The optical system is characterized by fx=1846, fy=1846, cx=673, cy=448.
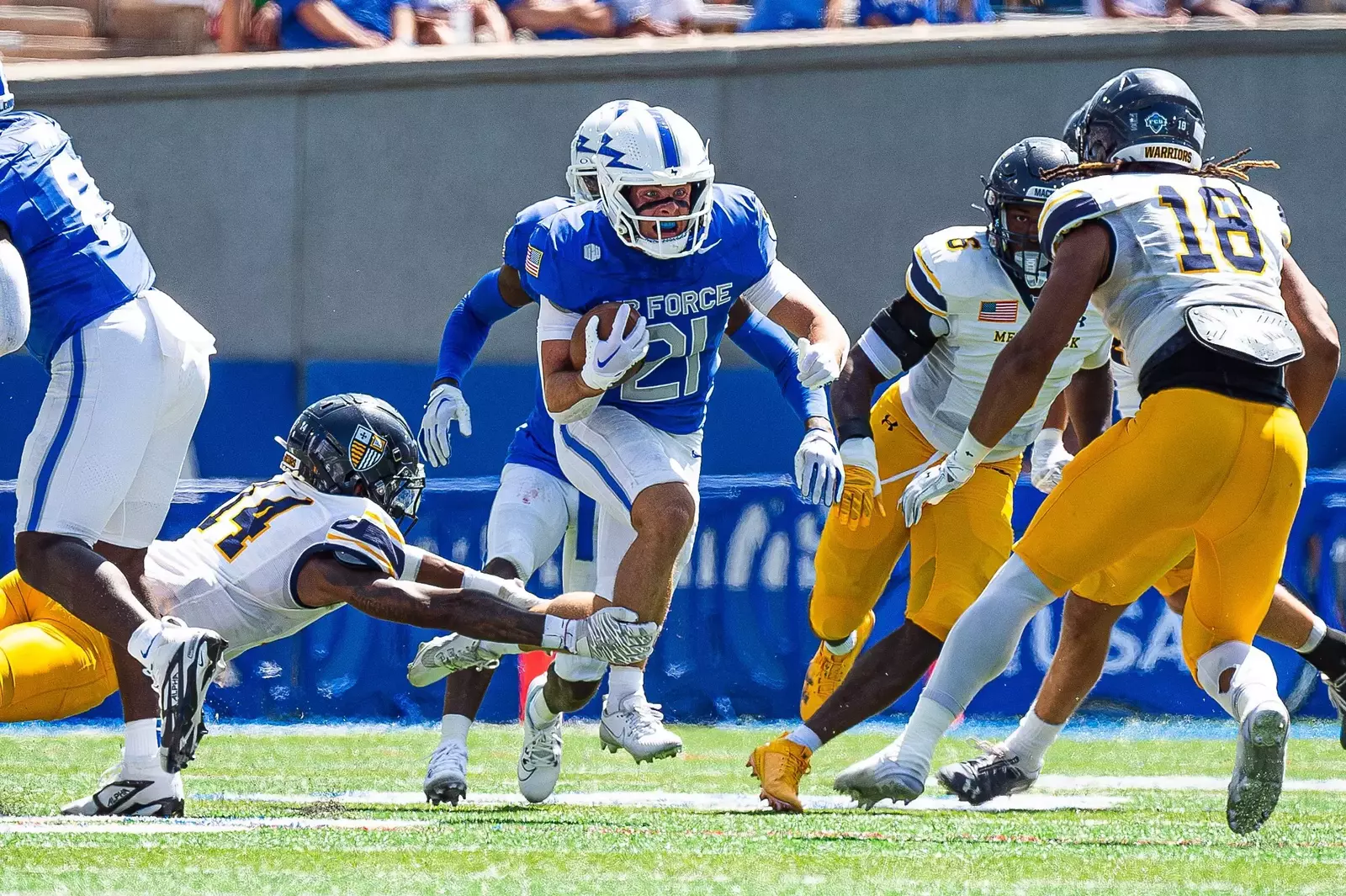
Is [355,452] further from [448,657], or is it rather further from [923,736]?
[923,736]

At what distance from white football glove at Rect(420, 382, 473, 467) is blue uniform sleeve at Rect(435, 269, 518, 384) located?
9 centimetres

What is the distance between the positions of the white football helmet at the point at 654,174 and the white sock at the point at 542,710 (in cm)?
138

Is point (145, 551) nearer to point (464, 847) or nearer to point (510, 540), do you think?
point (510, 540)

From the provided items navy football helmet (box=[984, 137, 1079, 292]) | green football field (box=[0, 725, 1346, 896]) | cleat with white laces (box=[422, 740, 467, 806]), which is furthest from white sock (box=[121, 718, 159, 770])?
navy football helmet (box=[984, 137, 1079, 292])

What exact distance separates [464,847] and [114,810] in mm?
1075

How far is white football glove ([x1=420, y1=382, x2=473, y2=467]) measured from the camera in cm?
549

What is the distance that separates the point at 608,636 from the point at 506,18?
6.77 metres

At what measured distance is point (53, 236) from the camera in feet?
14.5

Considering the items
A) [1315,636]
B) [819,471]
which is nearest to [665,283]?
[819,471]

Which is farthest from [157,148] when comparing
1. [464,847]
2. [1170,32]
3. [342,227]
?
[464,847]

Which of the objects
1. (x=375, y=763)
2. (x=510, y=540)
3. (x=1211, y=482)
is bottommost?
(x=375, y=763)

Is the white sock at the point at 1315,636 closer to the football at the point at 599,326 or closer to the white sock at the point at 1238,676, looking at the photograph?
the white sock at the point at 1238,676

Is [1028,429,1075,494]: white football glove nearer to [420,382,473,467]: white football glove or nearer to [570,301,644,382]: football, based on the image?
[570,301,644,382]: football

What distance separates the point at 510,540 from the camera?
5.31m
